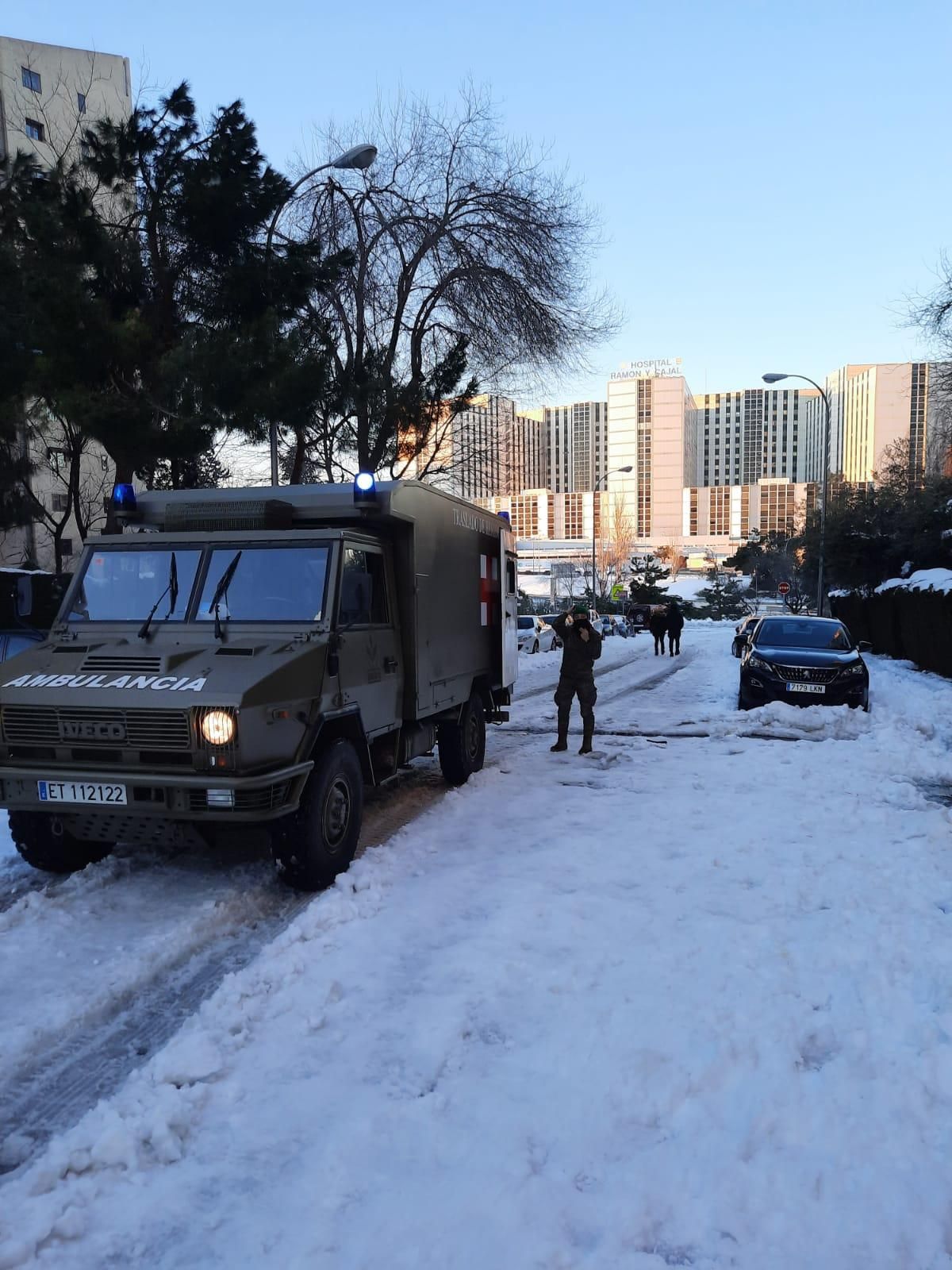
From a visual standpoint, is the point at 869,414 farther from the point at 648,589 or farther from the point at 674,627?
the point at 674,627

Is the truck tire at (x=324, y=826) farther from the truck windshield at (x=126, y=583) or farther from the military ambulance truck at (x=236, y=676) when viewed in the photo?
the truck windshield at (x=126, y=583)

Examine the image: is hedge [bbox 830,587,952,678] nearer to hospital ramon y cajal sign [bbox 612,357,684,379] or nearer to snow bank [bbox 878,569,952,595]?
snow bank [bbox 878,569,952,595]

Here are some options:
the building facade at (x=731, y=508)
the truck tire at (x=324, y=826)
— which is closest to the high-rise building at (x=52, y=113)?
the truck tire at (x=324, y=826)

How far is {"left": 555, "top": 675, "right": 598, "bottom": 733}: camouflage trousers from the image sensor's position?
10.8 metres

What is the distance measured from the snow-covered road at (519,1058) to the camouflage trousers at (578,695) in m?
3.75

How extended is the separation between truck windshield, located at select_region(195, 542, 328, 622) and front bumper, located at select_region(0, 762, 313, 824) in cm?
119

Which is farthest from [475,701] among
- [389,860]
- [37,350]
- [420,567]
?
[37,350]

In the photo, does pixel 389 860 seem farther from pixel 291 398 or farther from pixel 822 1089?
pixel 291 398

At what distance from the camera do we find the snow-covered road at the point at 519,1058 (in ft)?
8.84

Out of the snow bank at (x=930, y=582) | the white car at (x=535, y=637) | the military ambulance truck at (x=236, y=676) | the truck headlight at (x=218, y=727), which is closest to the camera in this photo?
the truck headlight at (x=218, y=727)

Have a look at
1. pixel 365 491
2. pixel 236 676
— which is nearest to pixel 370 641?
pixel 365 491

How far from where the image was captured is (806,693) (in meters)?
13.4

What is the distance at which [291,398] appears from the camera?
14.4 meters

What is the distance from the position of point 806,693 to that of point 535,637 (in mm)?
22594
